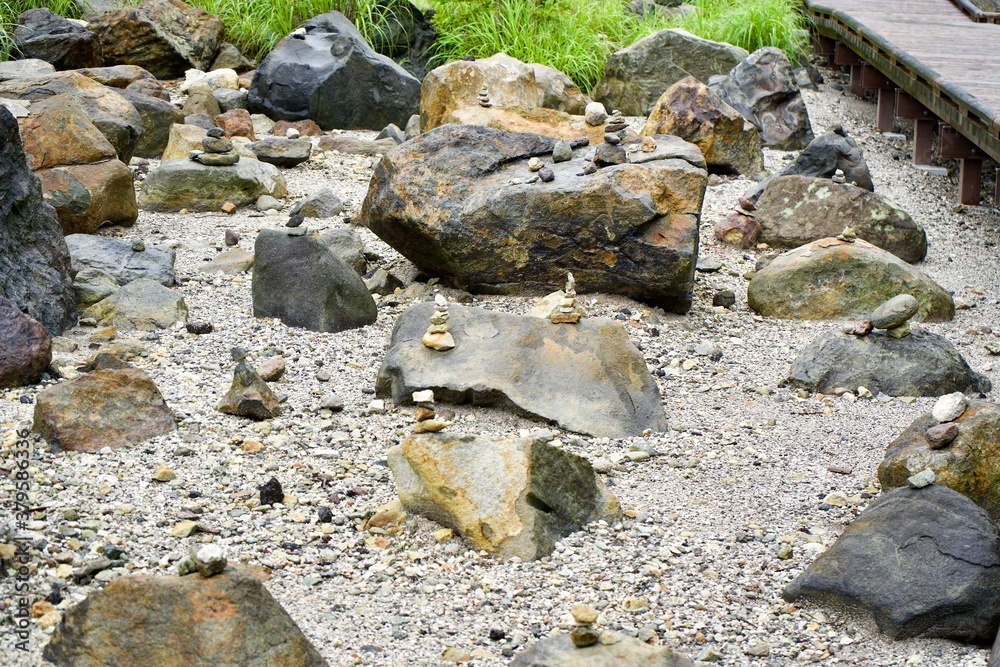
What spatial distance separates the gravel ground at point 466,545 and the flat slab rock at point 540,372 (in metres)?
0.09

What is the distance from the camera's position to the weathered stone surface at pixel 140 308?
529 centimetres

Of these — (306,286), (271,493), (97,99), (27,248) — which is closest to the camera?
(271,493)

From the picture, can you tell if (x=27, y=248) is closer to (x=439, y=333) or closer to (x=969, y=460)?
(x=439, y=333)

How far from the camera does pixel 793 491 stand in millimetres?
3955

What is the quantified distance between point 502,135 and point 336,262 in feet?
3.96

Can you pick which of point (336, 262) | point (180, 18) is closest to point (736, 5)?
point (180, 18)

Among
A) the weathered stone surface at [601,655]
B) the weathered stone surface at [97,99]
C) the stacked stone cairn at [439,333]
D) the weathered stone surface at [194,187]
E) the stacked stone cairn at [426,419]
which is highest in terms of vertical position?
the weathered stone surface at [601,655]

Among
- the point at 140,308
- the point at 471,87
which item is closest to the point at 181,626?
the point at 140,308

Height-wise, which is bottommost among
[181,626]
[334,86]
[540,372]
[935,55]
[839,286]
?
[334,86]

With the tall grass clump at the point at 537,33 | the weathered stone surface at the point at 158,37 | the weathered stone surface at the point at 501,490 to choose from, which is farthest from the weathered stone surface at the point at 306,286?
the weathered stone surface at the point at 158,37

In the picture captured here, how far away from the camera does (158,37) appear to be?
33.6 ft

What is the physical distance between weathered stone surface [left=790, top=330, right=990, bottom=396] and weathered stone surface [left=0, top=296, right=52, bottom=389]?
308cm

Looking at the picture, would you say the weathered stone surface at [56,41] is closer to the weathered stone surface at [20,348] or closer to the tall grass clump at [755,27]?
the tall grass clump at [755,27]

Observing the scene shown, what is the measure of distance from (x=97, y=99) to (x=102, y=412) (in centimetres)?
435
